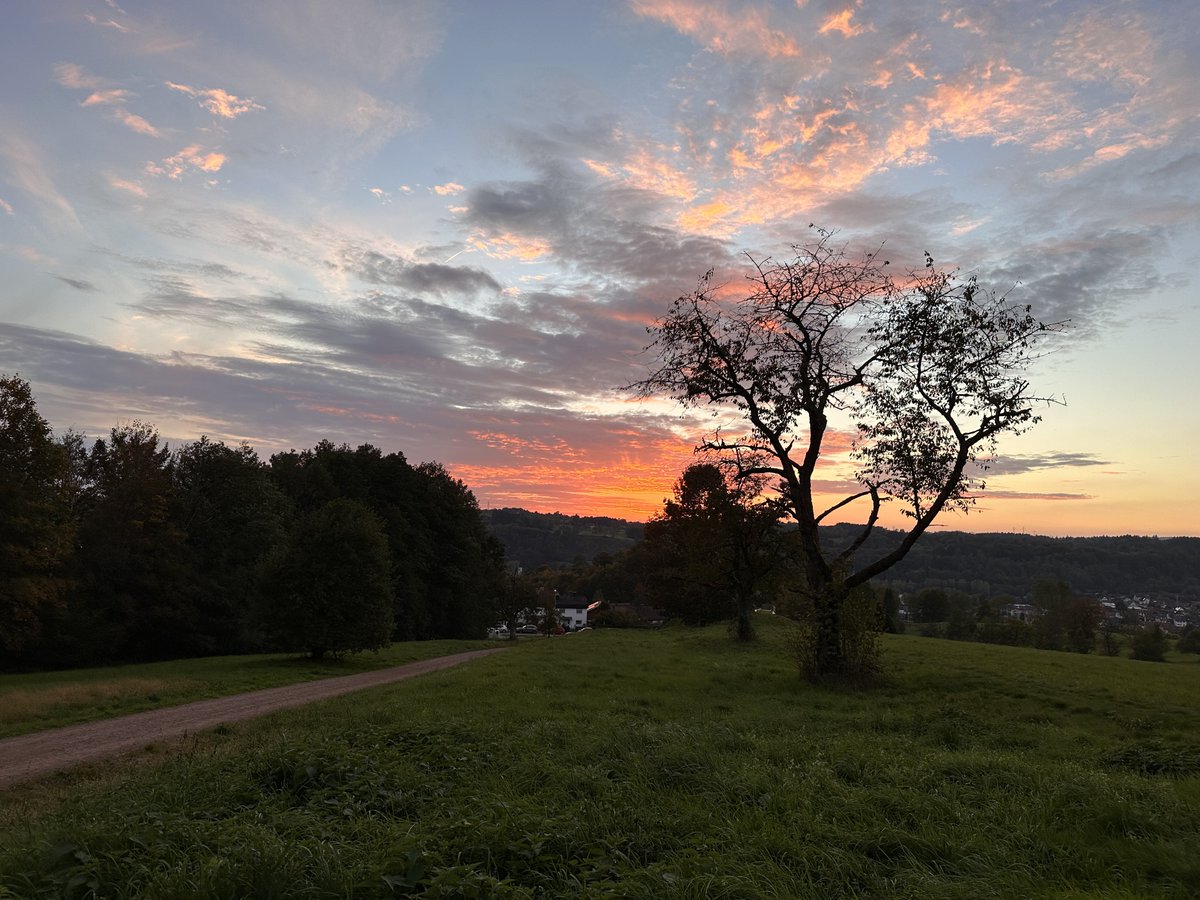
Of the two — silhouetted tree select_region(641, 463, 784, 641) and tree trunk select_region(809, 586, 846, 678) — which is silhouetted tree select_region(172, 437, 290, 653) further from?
tree trunk select_region(809, 586, 846, 678)

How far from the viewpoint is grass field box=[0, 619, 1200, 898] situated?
5.08 metres

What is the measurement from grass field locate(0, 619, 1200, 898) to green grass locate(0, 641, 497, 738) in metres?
7.97

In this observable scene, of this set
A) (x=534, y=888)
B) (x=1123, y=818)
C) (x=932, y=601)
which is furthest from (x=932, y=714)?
(x=932, y=601)

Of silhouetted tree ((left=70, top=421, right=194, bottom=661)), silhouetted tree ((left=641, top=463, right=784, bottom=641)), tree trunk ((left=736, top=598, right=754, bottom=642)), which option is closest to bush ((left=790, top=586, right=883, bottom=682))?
silhouetted tree ((left=641, top=463, right=784, bottom=641))

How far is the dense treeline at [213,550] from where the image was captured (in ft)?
107

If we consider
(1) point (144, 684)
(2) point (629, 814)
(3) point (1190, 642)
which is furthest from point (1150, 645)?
(1) point (144, 684)

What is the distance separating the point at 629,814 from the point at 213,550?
167 ft

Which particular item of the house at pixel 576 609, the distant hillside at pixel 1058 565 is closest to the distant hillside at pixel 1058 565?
the distant hillside at pixel 1058 565

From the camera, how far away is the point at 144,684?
76.3 feet

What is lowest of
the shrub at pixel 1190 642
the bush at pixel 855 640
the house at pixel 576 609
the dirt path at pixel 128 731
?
the house at pixel 576 609

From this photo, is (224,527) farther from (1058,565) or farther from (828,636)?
(1058,565)

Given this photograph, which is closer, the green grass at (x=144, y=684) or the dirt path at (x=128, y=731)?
the dirt path at (x=128, y=731)

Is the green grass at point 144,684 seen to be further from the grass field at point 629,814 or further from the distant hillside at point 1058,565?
the distant hillside at point 1058,565

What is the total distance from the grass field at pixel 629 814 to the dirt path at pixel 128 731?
1.59 meters
